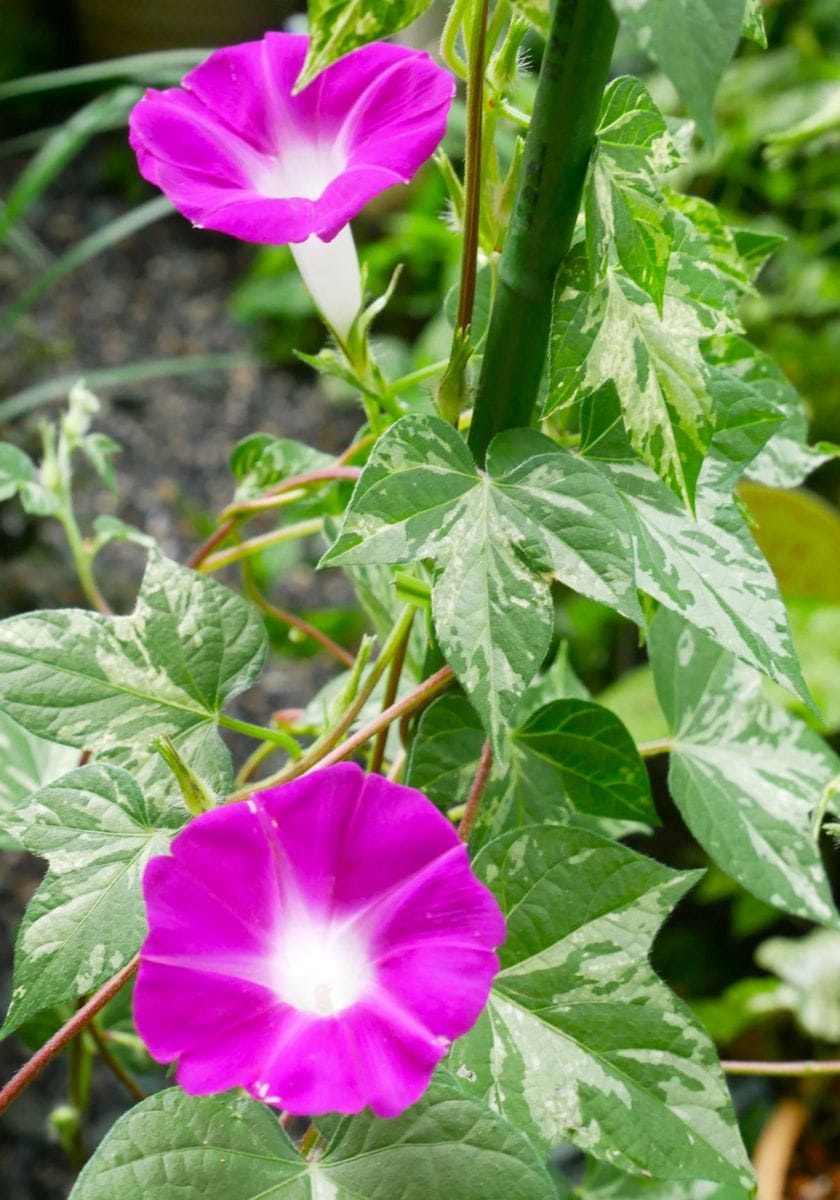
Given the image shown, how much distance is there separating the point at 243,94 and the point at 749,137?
5.10ft

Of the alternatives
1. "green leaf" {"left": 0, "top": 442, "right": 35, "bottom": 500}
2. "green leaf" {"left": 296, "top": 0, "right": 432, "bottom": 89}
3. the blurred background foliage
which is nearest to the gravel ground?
the blurred background foliage

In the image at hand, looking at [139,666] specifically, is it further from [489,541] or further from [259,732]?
[489,541]

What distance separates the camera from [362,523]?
359 mm

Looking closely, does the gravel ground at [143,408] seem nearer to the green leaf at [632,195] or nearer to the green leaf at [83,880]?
the green leaf at [83,880]

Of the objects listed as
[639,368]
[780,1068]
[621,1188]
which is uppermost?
[639,368]

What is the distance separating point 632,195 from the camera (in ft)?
1.19

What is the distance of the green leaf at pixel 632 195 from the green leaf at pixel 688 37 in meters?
0.09

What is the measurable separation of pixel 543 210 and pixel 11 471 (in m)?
0.35

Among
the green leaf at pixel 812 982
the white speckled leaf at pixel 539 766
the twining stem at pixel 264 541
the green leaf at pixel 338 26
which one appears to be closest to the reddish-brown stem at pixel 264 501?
the twining stem at pixel 264 541

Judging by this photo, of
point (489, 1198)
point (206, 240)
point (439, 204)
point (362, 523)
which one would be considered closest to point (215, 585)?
point (362, 523)

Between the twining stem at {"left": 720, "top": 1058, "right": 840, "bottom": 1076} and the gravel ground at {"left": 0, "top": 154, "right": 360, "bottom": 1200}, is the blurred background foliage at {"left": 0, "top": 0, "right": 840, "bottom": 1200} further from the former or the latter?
the twining stem at {"left": 720, "top": 1058, "right": 840, "bottom": 1076}

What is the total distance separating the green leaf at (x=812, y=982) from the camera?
1.10 metres

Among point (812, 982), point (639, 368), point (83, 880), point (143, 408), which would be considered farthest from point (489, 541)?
point (143, 408)

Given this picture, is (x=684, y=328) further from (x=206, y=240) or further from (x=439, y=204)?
(x=206, y=240)
